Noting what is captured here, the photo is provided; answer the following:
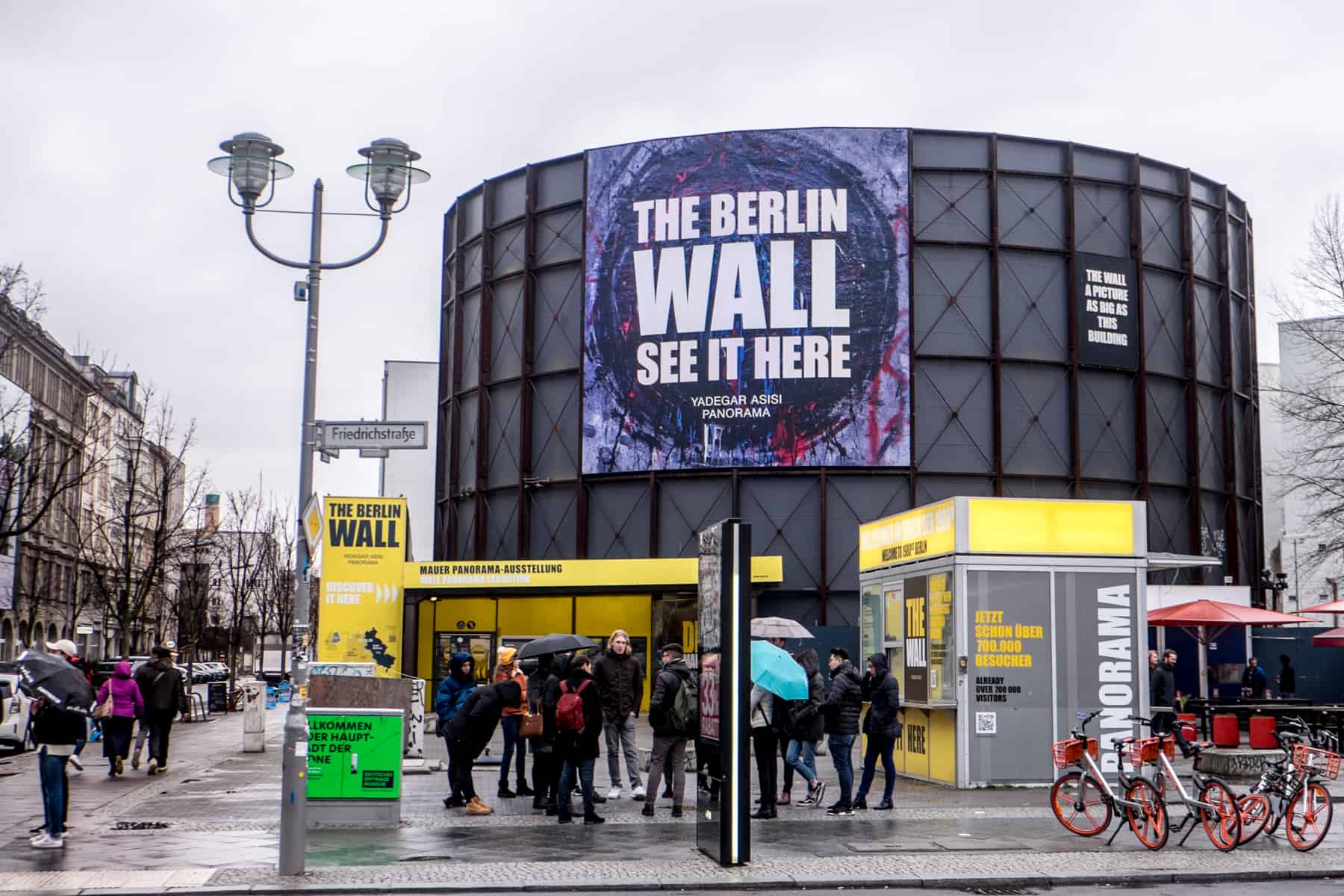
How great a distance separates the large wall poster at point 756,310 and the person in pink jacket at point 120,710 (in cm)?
2155

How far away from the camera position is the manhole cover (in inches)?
612

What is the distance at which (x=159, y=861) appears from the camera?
43.2ft

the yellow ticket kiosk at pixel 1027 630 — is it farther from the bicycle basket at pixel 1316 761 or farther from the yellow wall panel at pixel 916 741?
the bicycle basket at pixel 1316 761

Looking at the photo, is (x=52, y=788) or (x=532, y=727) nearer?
(x=52, y=788)

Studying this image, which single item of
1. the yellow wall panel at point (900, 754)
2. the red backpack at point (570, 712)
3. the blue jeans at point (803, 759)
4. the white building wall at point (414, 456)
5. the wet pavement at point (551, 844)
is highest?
the white building wall at point (414, 456)

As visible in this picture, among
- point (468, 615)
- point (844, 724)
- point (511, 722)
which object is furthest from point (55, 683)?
point (468, 615)

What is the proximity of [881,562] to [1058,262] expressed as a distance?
22046 millimetres

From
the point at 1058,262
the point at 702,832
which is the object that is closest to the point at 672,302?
the point at 1058,262

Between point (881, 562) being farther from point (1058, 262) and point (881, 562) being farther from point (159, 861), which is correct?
point (1058, 262)

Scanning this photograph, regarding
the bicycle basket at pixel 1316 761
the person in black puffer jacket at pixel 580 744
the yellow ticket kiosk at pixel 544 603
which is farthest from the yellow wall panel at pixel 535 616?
the bicycle basket at pixel 1316 761

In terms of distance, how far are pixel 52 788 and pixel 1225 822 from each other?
11162mm

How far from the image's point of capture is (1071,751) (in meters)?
15.1

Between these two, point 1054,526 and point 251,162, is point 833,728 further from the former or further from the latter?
point 251,162

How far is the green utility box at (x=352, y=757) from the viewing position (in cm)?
1580
